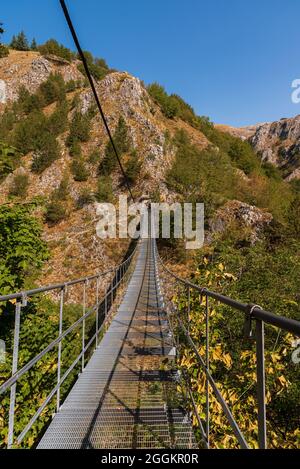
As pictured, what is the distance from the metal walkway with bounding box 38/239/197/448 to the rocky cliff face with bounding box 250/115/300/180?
4082 inches

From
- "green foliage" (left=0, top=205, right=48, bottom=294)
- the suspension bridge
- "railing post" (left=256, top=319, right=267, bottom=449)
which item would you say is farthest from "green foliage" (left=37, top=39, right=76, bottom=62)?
"railing post" (left=256, top=319, right=267, bottom=449)

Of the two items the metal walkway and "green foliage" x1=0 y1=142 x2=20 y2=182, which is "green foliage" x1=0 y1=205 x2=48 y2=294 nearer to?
"green foliage" x1=0 y1=142 x2=20 y2=182

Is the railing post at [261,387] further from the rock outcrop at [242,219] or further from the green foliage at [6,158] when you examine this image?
the rock outcrop at [242,219]

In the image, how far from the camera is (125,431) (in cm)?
311

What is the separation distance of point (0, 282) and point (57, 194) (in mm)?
31480

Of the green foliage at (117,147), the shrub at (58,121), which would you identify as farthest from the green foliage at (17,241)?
the shrub at (58,121)

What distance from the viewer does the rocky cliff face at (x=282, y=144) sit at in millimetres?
107062

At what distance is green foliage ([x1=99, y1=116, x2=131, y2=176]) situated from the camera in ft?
133

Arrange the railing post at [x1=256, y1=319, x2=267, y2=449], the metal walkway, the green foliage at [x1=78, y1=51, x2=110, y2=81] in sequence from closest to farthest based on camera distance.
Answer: the railing post at [x1=256, y1=319, x2=267, y2=449] → the metal walkway → the green foliage at [x1=78, y1=51, x2=110, y2=81]

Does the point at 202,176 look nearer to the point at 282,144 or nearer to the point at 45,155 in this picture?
the point at 45,155

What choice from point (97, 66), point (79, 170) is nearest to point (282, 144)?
point (97, 66)

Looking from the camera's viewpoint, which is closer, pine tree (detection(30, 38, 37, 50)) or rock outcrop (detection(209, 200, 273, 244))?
rock outcrop (detection(209, 200, 273, 244))

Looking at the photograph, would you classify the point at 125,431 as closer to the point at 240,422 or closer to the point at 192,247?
the point at 240,422

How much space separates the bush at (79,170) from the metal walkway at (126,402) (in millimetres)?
34540
